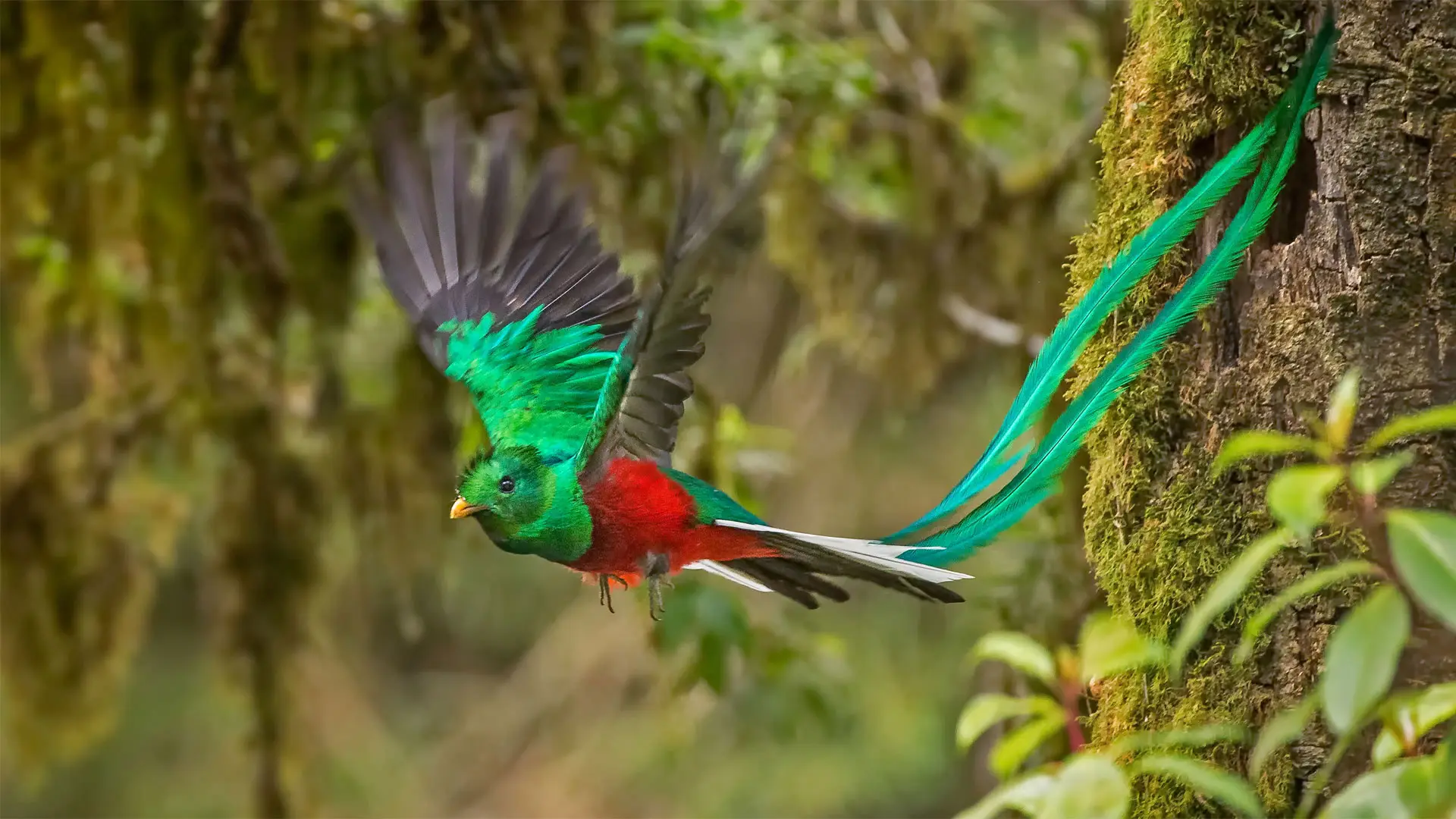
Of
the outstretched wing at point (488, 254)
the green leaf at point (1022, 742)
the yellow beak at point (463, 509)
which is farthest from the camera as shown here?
the outstretched wing at point (488, 254)

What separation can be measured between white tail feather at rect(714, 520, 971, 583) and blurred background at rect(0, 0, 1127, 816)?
1.10 meters

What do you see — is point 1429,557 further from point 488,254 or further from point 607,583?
point 488,254

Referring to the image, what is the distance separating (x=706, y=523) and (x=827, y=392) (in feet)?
12.3

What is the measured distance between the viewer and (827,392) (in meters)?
6.39

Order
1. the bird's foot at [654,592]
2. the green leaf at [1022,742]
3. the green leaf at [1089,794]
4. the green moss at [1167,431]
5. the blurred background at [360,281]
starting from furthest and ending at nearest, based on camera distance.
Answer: the blurred background at [360,281], the bird's foot at [654,592], the green moss at [1167,431], the green leaf at [1022,742], the green leaf at [1089,794]

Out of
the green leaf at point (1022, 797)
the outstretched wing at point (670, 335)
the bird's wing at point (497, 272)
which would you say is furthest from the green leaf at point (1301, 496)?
the bird's wing at point (497, 272)

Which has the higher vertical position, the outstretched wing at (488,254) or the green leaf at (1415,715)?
the green leaf at (1415,715)

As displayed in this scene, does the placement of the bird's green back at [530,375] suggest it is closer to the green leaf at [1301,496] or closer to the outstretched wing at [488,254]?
the outstretched wing at [488,254]

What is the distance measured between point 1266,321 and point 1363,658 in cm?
80

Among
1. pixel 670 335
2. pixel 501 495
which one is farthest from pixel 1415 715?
pixel 501 495

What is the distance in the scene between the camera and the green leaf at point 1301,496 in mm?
996

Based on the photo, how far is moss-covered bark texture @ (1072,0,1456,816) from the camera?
1.61 m

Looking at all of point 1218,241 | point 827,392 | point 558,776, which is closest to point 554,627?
point 558,776

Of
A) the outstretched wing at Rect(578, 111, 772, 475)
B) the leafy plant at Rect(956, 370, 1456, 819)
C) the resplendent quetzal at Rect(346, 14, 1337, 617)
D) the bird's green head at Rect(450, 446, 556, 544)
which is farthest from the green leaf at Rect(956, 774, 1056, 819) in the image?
the bird's green head at Rect(450, 446, 556, 544)
